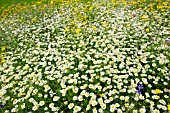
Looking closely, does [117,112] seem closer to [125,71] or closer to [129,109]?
[129,109]

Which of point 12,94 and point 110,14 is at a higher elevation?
point 110,14

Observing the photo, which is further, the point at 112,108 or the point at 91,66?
the point at 91,66

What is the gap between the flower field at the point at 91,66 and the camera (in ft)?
11.3

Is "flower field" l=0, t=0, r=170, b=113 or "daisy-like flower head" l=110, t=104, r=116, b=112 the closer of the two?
"daisy-like flower head" l=110, t=104, r=116, b=112

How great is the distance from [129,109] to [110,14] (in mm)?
4688

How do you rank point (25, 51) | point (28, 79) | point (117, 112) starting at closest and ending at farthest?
point (117, 112), point (28, 79), point (25, 51)

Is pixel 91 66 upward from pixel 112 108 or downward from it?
upward

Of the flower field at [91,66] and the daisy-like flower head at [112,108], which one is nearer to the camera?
the daisy-like flower head at [112,108]

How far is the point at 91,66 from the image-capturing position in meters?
4.23

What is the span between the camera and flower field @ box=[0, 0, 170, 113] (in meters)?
3.45

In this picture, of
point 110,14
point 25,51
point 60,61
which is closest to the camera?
point 60,61

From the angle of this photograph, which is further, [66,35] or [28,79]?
[66,35]

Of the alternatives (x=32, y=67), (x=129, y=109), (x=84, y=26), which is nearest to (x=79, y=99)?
(x=129, y=109)

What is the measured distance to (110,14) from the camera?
714cm
